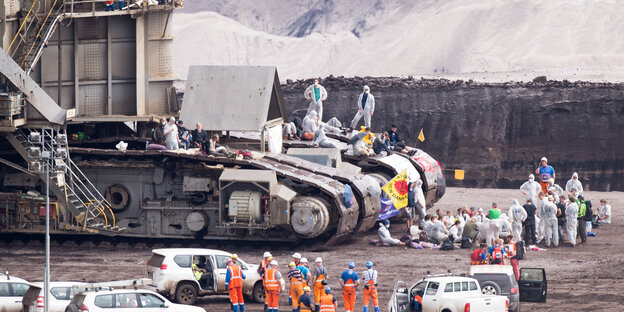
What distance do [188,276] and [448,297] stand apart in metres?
6.15

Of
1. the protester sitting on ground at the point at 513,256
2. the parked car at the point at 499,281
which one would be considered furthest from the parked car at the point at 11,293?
the protester sitting on ground at the point at 513,256

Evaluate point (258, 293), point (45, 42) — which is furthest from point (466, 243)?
point (45, 42)

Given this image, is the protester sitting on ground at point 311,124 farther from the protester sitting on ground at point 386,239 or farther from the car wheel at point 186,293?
the car wheel at point 186,293

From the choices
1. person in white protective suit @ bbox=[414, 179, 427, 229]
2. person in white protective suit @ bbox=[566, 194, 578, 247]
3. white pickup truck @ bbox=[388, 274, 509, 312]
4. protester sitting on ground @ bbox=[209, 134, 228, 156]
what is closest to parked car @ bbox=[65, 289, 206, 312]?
white pickup truck @ bbox=[388, 274, 509, 312]

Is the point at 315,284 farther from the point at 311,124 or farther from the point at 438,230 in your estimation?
the point at 311,124

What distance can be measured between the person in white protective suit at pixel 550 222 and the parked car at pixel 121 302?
13.7 meters

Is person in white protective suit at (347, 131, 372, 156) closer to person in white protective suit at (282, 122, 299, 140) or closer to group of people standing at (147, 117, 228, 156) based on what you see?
person in white protective suit at (282, 122, 299, 140)

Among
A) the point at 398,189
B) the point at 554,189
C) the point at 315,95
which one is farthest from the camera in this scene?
the point at 315,95

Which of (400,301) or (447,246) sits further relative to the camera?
(447,246)

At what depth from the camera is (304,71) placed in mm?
87438

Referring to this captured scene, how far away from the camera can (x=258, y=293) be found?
29188 millimetres

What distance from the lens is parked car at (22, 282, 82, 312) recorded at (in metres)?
26.1

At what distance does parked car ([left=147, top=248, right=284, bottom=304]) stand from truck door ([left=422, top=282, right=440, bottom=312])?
4.49m

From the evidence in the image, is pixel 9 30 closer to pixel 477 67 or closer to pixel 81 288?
pixel 81 288
